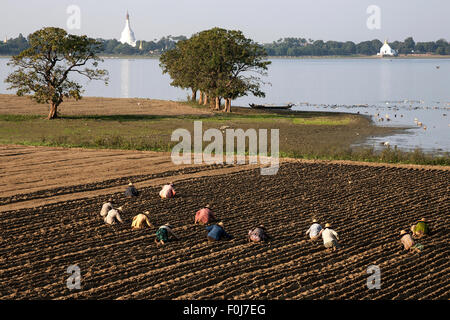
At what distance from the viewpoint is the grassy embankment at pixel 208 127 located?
4547 cm

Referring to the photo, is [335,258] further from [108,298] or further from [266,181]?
[266,181]

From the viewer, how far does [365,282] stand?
19422mm

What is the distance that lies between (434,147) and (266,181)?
2311 centimetres

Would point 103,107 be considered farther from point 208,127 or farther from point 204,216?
point 204,216

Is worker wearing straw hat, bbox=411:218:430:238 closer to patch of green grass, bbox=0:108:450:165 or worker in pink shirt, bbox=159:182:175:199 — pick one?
worker in pink shirt, bbox=159:182:175:199

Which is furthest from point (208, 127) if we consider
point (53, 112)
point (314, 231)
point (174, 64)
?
point (314, 231)

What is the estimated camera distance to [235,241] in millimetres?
23609

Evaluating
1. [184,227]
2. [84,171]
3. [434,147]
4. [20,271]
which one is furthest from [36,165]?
[434,147]

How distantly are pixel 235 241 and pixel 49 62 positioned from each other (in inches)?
1730

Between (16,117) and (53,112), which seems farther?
(53,112)

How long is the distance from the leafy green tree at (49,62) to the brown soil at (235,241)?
2691 centimetres

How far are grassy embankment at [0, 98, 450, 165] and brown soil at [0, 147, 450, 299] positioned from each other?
8.78 m

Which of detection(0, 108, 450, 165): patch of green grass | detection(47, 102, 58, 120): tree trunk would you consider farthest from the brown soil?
detection(47, 102, 58, 120): tree trunk

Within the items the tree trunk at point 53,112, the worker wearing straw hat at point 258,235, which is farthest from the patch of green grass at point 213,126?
the worker wearing straw hat at point 258,235
